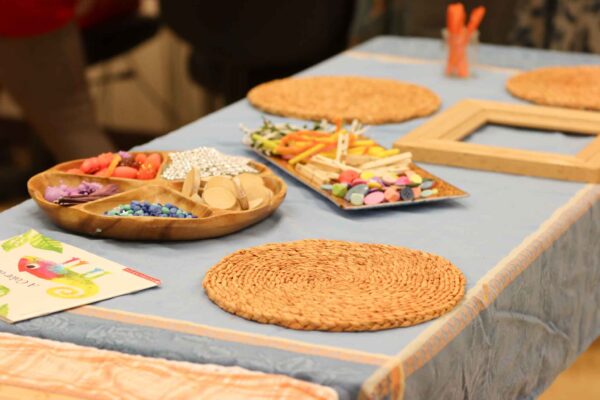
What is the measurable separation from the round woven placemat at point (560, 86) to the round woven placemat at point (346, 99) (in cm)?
19

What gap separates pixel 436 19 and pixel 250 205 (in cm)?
198

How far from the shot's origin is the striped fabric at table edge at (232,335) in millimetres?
1049

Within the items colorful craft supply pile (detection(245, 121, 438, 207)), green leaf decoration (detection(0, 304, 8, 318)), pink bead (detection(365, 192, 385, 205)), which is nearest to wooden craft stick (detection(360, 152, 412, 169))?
colorful craft supply pile (detection(245, 121, 438, 207))

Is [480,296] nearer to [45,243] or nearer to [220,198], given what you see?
[220,198]

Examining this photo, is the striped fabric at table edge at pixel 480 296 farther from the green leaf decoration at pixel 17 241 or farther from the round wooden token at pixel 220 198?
the green leaf decoration at pixel 17 241

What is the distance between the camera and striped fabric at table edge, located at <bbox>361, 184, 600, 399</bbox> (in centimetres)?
103

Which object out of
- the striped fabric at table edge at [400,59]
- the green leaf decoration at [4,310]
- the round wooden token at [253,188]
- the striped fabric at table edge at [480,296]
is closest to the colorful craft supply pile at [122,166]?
the round wooden token at [253,188]

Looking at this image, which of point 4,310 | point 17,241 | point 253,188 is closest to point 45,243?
point 17,241

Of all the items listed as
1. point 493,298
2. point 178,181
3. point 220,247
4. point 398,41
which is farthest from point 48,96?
point 493,298

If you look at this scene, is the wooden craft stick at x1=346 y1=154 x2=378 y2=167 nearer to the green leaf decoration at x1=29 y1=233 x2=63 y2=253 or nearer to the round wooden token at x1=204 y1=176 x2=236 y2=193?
the round wooden token at x1=204 y1=176 x2=236 y2=193

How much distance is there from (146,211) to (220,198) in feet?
0.33

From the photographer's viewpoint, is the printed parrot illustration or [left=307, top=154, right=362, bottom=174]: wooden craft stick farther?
[left=307, top=154, right=362, bottom=174]: wooden craft stick

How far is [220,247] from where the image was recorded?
1.34m

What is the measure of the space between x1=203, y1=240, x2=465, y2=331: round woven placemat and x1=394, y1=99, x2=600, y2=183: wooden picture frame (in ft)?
1.36
